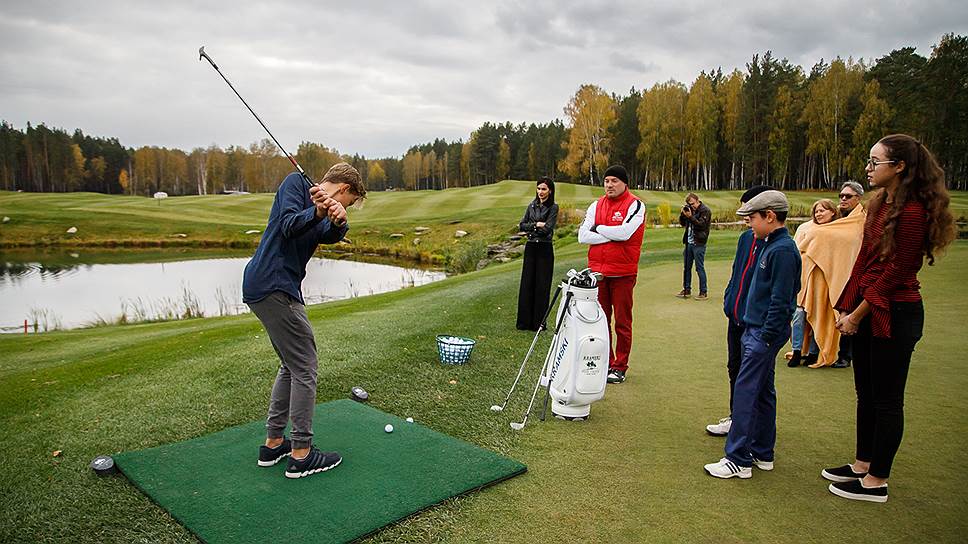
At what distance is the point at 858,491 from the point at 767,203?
1.98m

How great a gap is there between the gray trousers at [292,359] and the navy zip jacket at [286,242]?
80 millimetres

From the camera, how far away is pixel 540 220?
28.4 feet

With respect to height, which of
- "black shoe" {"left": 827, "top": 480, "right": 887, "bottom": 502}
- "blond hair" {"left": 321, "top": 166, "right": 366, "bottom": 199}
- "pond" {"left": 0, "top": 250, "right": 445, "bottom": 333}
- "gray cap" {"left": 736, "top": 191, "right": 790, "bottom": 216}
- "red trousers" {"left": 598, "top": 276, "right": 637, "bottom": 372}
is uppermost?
"blond hair" {"left": 321, "top": 166, "right": 366, "bottom": 199}

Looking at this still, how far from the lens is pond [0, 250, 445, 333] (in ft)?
52.8

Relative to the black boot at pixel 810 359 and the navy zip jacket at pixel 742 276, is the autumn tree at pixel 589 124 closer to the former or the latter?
the black boot at pixel 810 359

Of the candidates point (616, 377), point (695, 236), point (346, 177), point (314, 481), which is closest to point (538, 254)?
point (616, 377)

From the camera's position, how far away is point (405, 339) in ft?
26.7

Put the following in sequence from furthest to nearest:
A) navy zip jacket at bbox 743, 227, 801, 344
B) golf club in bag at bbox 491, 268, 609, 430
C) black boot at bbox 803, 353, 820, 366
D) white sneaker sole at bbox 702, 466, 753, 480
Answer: black boot at bbox 803, 353, 820, 366
golf club in bag at bbox 491, 268, 609, 430
white sneaker sole at bbox 702, 466, 753, 480
navy zip jacket at bbox 743, 227, 801, 344

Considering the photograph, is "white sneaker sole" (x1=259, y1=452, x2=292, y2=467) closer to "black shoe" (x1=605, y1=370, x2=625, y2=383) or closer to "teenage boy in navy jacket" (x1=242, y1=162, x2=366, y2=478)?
"teenage boy in navy jacket" (x1=242, y1=162, x2=366, y2=478)

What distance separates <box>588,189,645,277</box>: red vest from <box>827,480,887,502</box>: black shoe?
296 cm

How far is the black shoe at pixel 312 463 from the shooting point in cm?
419

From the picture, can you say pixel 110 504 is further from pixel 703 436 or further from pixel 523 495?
pixel 703 436

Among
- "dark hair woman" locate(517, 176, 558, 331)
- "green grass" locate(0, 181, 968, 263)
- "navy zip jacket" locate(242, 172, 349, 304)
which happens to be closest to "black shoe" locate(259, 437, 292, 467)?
"navy zip jacket" locate(242, 172, 349, 304)

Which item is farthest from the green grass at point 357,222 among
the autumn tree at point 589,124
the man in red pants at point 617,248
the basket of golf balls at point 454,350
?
the man in red pants at point 617,248
